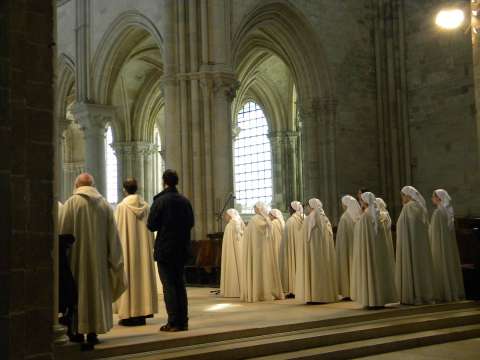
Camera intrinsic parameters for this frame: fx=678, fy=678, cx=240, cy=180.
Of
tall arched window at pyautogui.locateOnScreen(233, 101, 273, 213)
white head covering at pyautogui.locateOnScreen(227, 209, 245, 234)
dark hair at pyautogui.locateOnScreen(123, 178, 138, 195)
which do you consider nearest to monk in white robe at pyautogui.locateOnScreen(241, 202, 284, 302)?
white head covering at pyautogui.locateOnScreen(227, 209, 245, 234)

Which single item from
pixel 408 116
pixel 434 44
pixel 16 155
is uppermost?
pixel 434 44

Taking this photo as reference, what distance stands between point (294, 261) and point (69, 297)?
621 centimetres

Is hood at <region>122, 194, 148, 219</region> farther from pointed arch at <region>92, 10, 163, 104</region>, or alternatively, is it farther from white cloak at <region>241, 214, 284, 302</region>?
pointed arch at <region>92, 10, 163, 104</region>

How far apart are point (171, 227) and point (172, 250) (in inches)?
11.0

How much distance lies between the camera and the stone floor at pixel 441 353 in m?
8.13

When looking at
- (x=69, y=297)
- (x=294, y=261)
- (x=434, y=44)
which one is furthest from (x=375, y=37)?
(x=69, y=297)

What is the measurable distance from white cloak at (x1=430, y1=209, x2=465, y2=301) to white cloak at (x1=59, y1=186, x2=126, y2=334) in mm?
5895

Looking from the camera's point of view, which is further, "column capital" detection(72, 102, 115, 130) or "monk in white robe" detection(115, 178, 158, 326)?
"column capital" detection(72, 102, 115, 130)

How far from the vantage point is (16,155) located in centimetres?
609

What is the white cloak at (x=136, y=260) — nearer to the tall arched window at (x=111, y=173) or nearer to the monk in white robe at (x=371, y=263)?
the monk in white robe at (x=371, y=263)

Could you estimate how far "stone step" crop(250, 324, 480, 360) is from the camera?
26.2 ft

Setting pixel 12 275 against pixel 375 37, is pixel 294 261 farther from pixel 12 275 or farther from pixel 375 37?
pixel 375 37

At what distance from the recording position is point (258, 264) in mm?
11828

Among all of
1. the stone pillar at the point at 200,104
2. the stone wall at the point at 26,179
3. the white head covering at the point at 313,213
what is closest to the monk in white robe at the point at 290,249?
the white head covering at the point at 313,213
